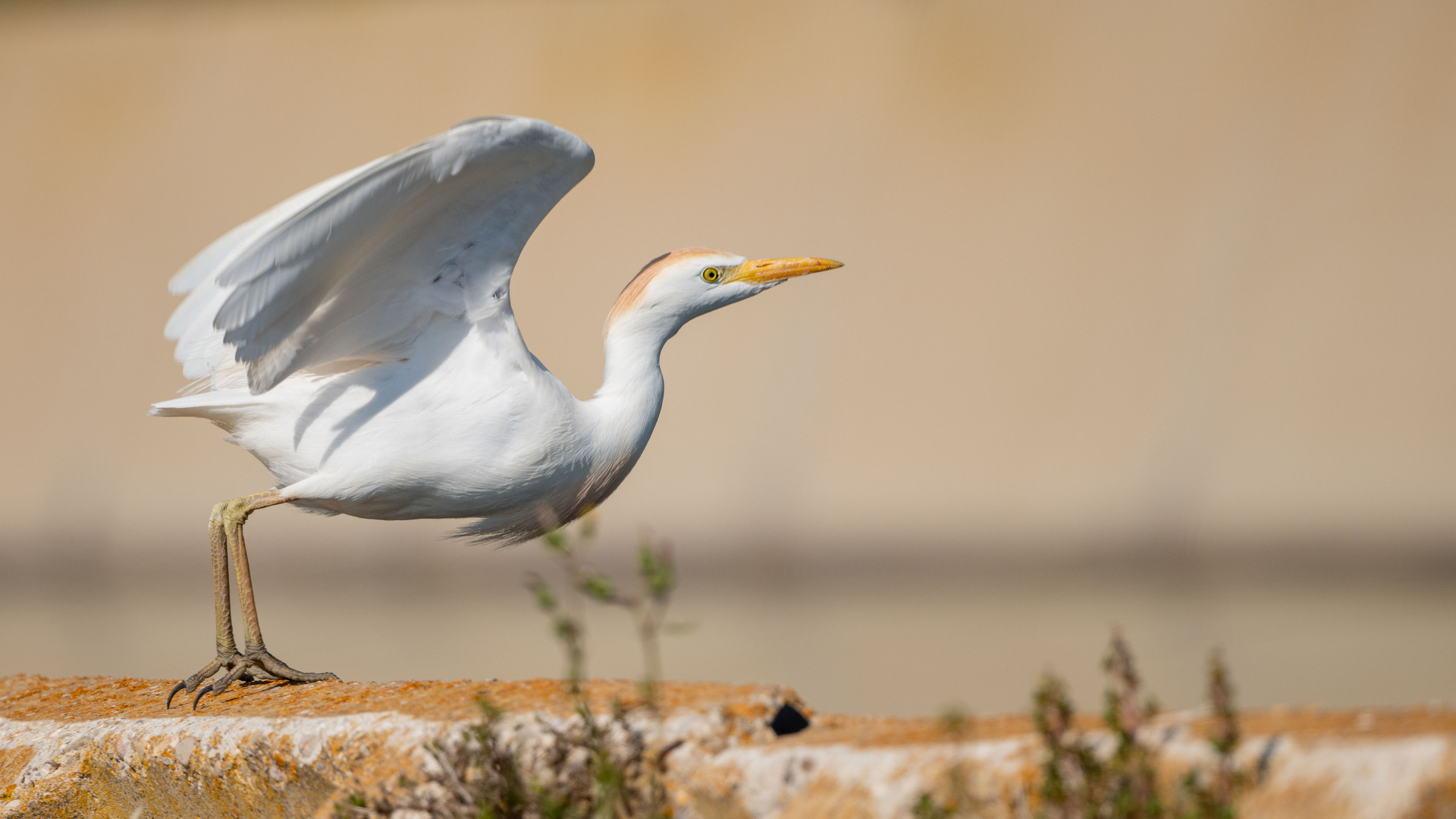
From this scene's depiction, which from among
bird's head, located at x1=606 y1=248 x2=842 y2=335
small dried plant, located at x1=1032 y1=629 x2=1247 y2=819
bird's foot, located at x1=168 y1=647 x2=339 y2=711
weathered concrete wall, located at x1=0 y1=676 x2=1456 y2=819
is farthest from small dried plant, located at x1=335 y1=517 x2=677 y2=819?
bird's head, located at x1=606 y1=248 x2=842 y2=335

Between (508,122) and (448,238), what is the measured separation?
51 centimetres

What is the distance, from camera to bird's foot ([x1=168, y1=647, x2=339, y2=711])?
3.11 metres

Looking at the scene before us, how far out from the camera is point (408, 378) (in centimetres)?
346

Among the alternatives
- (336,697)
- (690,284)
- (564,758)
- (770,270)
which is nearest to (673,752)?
(564,758)

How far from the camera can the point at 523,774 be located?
6.70 feet

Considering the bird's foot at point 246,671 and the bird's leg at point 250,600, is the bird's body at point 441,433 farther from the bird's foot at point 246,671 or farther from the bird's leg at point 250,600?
the bird's foot at point 246,671

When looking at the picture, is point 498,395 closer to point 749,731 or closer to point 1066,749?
point 749,731

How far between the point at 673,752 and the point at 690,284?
81.7 inches

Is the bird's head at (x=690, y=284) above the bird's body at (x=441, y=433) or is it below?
above

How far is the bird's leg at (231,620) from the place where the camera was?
3180 mm

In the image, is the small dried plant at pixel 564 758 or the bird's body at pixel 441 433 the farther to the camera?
the bird's body at pixel 441 433

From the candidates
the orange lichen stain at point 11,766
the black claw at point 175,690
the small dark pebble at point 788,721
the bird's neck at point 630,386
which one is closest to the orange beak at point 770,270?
the bird's neck at point 630,386

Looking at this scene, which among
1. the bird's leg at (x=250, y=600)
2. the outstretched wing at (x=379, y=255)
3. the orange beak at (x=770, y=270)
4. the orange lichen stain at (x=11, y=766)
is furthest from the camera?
the orange beak at (x=770, y=270)

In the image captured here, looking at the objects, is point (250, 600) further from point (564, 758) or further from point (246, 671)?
point (564, 758)
